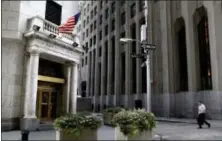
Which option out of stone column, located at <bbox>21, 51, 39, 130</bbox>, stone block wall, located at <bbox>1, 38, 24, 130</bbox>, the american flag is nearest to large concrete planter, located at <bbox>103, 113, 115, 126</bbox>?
stone column, located at <bbox>21, 51, 39, 130</bbox>

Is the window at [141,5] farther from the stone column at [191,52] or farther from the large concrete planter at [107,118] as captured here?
the large concrete planter at [107,118]

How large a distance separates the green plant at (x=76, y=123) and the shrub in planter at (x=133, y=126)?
0.96 meters

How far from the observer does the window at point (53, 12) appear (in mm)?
17034

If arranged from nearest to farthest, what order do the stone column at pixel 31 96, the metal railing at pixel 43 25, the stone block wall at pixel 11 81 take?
the stone block wall at pixel 11 81 < the stone column at pixel 31 96 < the metal railing at pixel 43 25

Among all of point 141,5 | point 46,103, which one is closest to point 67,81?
point 46,103

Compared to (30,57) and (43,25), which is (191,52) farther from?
(30,57)

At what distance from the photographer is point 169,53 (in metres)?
27.2

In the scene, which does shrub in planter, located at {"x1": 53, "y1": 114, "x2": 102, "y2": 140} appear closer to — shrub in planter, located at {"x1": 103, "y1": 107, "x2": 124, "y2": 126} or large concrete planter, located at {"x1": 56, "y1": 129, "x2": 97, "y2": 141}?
large concrete planter, located at {"x1": 56, "y1": 129, "x2": 97, "y2": 141}

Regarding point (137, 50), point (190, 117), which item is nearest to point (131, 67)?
point (137, 50)

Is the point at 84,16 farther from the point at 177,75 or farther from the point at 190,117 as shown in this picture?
the point at 190,117

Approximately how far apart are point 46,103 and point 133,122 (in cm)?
1091

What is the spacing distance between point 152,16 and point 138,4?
16.7 ft

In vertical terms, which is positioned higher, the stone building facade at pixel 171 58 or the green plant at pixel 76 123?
→ the stone building facade at pixel 171 58

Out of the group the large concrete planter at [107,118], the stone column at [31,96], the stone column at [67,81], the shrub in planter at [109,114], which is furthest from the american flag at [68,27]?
the large concrete planter at [107,118]
